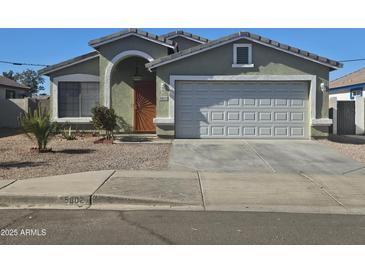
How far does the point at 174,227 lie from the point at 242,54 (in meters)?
11.5

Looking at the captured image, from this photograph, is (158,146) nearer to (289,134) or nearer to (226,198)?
(289,134)

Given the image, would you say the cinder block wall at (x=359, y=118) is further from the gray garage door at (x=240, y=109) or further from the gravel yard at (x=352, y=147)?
the gray garage door at (x=240, y=109)

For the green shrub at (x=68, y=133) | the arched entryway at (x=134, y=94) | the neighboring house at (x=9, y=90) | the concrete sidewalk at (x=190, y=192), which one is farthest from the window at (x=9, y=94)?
the concrete sidewalk at (x=190, y=192)

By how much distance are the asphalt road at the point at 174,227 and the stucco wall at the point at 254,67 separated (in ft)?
32.3

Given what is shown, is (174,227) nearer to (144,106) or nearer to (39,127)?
(39,127)

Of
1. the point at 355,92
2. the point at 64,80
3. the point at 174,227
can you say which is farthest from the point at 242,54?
the point at 355,92

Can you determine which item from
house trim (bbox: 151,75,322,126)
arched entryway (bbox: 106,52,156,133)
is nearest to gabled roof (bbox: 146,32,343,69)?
house trim (bbox: 151,75,322,126)

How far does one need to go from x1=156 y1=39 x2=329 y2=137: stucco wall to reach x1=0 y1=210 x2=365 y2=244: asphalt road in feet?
32.3

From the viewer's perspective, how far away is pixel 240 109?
16.3 metres

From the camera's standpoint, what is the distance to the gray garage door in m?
16.3

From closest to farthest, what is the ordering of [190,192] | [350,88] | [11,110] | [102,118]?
[190,192] → [102,118] → [11,110] → [350,88]

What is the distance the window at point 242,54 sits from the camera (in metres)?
16.2

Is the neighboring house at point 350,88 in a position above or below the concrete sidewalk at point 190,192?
above

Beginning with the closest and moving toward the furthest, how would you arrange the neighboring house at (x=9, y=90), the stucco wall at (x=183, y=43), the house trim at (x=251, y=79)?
1. the house trim at (x=251, y=79)
2. the stucco wall at (x=183, y=43)
3. the neighboring house at (x=9, y=90)
